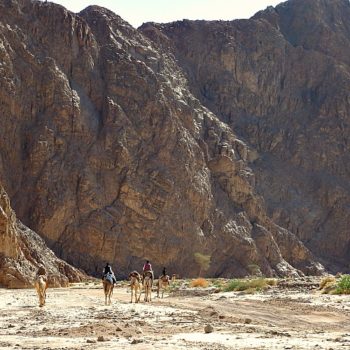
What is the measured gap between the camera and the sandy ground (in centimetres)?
1184

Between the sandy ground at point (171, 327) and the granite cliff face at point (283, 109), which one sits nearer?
the sandy ground at point (171, 327)

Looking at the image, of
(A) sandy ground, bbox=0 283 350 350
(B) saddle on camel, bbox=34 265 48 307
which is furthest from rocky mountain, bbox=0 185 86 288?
(B) saddle on camel, bbox=34 265 48 307

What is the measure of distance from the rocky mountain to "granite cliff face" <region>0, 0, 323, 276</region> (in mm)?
12337

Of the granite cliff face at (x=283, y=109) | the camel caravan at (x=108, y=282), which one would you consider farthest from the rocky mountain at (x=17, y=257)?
the granite cliff face at (x=283, y=109)

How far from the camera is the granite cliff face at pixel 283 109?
276ft

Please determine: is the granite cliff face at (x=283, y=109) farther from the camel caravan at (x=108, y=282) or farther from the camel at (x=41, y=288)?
the camel at (x=41, y=288)

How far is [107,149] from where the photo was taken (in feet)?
206

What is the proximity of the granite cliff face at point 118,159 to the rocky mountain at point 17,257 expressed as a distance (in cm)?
1234

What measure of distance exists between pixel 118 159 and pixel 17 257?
86.9ft

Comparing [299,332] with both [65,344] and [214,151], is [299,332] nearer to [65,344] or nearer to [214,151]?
[65,344]

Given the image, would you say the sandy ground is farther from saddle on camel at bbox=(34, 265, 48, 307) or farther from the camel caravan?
the camel caravan

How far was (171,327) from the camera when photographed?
14.6 meters

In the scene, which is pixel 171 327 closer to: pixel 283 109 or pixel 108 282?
pixel 108 282

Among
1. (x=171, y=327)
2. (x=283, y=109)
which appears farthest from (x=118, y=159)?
(x=171, y=327)
